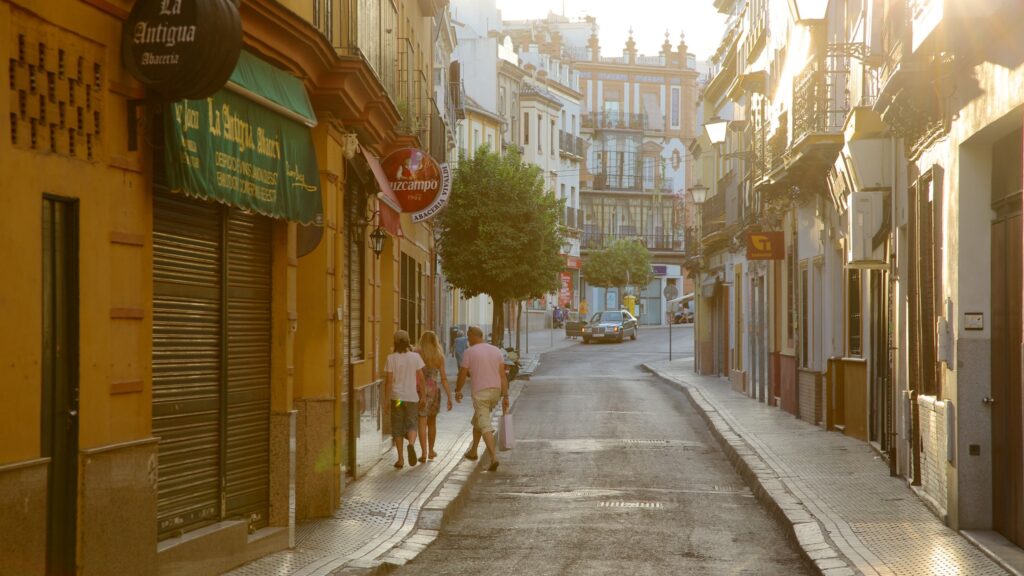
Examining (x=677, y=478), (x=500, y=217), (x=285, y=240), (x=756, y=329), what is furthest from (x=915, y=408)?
(x=500, y=217)

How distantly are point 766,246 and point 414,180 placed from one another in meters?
11.5

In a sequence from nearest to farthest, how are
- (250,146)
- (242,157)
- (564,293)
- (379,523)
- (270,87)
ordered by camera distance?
(242,157), (250,146), (270,87), (379,523), (564,293)

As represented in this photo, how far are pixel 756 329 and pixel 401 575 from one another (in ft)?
70.8

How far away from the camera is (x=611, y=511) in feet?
44.7

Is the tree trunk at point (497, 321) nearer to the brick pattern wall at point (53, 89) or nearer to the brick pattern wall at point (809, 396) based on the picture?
the brick pattern wall at point (809, 396)

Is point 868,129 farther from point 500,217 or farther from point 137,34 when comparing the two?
point 500,217

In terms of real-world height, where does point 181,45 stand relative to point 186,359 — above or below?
above

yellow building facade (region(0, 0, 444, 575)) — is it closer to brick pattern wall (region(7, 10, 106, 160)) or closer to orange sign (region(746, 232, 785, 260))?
brick pattern wall (region(7, 10, 106, 160))

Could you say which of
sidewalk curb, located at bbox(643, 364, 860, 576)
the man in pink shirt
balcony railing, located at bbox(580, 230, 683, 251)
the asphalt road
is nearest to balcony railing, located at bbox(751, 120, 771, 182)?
the asphalt road

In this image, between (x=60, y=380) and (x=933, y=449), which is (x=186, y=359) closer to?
(x=60, y=380)

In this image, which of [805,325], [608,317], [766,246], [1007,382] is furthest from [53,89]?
[608,317]

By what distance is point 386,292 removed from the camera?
20.5 meters

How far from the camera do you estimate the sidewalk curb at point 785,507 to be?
10.1 meters

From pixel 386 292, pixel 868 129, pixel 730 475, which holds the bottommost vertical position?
pixel 730 475
